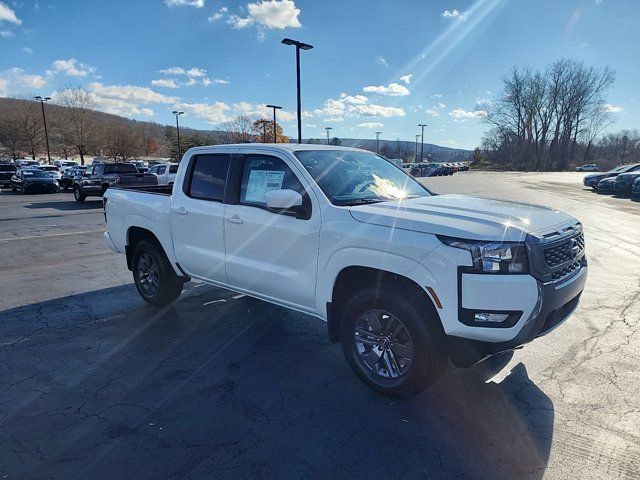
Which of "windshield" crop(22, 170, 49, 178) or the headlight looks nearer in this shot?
the headlight

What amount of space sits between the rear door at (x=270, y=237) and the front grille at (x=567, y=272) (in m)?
1.76

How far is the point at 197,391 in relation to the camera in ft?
11.6

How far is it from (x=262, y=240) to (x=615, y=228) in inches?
437

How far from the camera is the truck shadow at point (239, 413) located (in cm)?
267

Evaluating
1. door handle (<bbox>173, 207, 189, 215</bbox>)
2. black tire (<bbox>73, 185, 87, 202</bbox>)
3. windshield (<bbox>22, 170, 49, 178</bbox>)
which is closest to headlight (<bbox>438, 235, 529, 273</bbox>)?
door handle (<bbox>173, 207, 189, 215</bbox>)

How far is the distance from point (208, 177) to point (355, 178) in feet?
5.39

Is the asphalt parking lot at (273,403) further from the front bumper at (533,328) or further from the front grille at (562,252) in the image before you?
the front grille at (562,252)

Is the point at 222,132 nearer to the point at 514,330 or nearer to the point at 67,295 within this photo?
the point at 67,295

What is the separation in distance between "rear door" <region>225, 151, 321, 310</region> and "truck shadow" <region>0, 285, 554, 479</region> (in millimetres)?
686

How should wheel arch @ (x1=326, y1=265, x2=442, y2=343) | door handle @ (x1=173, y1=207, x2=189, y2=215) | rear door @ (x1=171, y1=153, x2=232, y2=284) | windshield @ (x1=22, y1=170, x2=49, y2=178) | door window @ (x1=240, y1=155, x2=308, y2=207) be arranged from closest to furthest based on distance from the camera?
wheel arch @ (x1=326, y1=265, x2=442, y2=343), door window @ (x1=240, y1=155, x2=308, y2=207), rear door @ (x1=171, y1=153, x2=232, y2=284), door handle @ (x1=173, y1=207, x2=189, y2=215), windshield @ (x1=22, y1=170, x2=49, y2=178)

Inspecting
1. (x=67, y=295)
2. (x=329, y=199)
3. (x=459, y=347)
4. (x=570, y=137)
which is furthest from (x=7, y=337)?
(x=570, y=137)

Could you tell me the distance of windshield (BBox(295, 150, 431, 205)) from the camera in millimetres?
3855

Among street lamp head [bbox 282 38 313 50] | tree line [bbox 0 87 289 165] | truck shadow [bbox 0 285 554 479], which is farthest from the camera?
tree line [bbox 0 87 289 165]

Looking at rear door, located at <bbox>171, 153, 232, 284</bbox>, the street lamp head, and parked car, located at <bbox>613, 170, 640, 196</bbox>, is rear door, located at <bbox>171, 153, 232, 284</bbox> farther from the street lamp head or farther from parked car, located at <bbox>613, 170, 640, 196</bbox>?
parked car, located at <bbox>613, 170, 640, 196</bbox>
